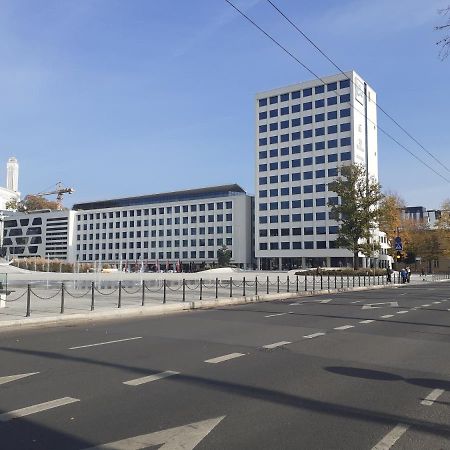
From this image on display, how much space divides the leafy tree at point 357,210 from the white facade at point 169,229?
59052 mm

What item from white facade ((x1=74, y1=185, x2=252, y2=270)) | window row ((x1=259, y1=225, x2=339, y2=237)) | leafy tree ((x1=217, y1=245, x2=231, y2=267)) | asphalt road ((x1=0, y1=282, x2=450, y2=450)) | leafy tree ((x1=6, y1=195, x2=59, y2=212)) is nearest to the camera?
asphalt road ((x1=0, y1=282, x2=450, y2=450))

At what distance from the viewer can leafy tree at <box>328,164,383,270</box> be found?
5956 cm

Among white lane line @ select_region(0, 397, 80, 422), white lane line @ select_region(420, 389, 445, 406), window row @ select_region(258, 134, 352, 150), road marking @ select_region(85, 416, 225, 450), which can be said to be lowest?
white lane line @ select_region(420, 389, 445, 406)

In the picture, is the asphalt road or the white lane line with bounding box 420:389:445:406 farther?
the white lane line with bounding box 420:389:445:406

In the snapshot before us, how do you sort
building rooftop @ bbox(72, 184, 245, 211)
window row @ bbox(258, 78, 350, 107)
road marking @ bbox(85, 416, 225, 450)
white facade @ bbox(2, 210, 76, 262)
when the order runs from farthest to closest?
white facade @ bbox(2, 210, 76, 262)
building rooftop @ bbox(72, 184, 245, 211)
window row @ bbox(258, 78, 350, 107)
road marking @ bbox(85, 416, 225, 450)

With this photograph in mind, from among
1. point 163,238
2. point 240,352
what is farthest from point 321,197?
point 240,352

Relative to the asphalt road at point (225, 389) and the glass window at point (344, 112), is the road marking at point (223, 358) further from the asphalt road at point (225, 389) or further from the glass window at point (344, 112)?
the glass window at point (344, 112)

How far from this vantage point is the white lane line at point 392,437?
15.5ft

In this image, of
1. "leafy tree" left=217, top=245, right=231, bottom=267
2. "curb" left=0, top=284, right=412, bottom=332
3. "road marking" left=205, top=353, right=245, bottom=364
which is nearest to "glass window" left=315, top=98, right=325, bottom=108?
"leafy tree" left=217, top=245, right=231, bottom=267

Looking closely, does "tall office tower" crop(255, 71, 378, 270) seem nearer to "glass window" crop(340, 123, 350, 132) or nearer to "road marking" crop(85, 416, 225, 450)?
"glass window" crop(340, 123, 350, 132)

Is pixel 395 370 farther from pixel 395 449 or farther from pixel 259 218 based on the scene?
pixel 259 218

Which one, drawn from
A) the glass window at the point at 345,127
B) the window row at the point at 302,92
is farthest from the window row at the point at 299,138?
the window row at the point at 302,92

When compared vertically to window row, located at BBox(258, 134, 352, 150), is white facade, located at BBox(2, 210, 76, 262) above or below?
below

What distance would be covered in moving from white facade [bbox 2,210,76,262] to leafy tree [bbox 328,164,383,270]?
105 metres
